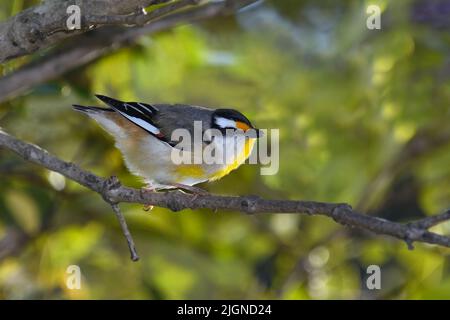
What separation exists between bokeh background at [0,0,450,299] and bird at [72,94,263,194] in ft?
2.67

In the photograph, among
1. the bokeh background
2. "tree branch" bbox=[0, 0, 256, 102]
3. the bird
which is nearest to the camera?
the bird

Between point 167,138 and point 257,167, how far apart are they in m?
1.52

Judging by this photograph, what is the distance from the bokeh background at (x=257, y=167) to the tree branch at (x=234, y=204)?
1596 millimetres

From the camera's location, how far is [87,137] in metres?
4.69

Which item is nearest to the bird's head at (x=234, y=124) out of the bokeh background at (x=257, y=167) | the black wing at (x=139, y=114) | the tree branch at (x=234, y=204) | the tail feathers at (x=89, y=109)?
the black wing at (x=139, y=114)

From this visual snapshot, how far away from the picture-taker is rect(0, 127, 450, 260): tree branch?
2.17 m

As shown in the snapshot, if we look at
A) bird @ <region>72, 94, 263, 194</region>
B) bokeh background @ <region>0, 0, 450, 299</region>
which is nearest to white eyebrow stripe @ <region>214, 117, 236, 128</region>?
bird @ <region>72, 94, 263, 194</region>

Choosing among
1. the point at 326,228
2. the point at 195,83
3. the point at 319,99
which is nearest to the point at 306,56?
the point at 319,99

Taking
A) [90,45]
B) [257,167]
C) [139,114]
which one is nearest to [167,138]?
[139,114]

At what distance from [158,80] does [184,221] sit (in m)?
0.88

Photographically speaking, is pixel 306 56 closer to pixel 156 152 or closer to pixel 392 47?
pixel 392 47

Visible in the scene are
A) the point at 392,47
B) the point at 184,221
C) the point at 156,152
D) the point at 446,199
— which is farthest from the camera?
the point at 446,199

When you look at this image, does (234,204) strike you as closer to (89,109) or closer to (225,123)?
(225,123)

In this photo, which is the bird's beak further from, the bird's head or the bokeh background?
the bokeh background
